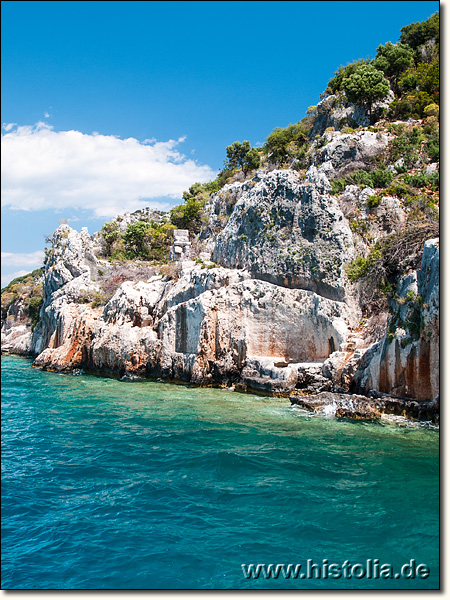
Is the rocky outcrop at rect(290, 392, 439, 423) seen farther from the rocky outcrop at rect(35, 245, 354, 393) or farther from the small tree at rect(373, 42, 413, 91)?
the small tree at rect(373, 42, 413, 91)

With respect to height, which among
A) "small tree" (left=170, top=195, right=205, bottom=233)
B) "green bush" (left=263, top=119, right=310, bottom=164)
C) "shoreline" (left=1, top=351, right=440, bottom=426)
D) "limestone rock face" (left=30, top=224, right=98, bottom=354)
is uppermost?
"green bush" (left=263, top=119, right=310, bottom=164)

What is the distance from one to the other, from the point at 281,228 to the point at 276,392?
385 inches

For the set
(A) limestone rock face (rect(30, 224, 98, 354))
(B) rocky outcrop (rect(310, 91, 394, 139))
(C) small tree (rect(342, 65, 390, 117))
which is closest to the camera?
(A) limestone rock face (rect(30, 224, 98, 354))

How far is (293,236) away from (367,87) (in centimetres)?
2106

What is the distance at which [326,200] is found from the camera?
23750 mm

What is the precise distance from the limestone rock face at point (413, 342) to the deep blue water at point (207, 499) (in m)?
1.89

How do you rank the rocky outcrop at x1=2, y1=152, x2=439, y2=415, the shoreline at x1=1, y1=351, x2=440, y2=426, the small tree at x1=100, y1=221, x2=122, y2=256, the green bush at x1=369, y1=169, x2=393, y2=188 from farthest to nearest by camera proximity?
the small tree at x1=100, y1=221, x2=122, y2=256, the green bush at x1=369, y1=169, x2=393, y2=188, the rocky outcrop at x1=2, y1=152, x2=439, y2=415, the shoreline at x1=1, y1=351, x2=440, y2=426

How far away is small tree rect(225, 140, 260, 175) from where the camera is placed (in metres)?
49.8

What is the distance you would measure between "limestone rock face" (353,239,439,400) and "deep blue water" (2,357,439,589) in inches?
74.4

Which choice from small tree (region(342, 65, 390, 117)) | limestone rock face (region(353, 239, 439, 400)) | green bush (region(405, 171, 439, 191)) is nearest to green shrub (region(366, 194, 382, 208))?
green bush (region(405, 171, 439, 191))

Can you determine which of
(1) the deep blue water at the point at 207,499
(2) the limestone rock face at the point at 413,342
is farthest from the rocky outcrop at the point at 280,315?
(1) the deep blue water at the point at 207,499

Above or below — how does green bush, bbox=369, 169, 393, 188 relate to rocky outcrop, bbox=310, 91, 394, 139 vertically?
below

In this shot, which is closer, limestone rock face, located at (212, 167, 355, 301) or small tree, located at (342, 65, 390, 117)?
limestone rock face, located at (212, 167, 355, 301)

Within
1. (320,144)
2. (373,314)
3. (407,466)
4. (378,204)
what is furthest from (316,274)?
(320,144)
